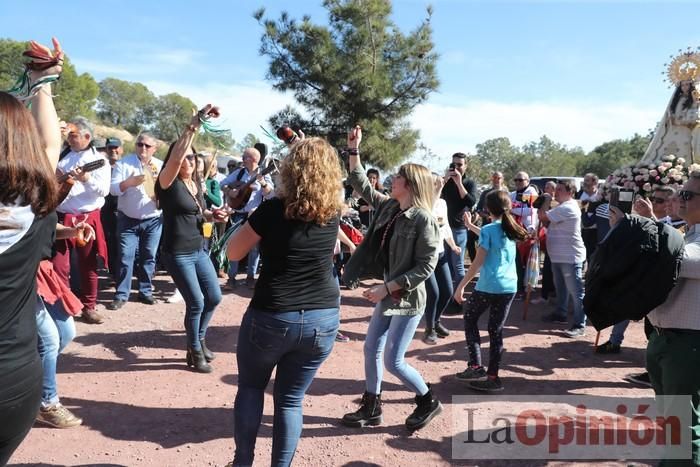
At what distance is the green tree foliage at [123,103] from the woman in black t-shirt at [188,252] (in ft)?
208

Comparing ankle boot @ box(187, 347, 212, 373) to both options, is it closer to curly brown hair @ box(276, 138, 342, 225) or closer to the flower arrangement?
curly brown hair @ box(276, 138, 342, 225)

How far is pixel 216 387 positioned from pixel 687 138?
354 inches

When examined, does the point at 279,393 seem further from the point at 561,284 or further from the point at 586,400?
the point at 561,284

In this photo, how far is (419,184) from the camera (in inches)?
146

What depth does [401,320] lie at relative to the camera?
366 centimetres

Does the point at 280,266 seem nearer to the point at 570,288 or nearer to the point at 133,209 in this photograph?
the point at 133,209

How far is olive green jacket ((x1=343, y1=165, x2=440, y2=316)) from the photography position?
141 inches

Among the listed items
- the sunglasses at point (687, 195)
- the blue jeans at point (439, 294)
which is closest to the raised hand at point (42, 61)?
the sunglasses at point (687, 195)

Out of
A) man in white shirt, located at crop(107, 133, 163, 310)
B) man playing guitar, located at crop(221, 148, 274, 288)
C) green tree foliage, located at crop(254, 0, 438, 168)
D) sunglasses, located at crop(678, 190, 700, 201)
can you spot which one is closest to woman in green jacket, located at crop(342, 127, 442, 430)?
sunglasses, located at crop(678, 190, 700, 201)

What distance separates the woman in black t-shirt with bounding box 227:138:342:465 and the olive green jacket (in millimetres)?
877

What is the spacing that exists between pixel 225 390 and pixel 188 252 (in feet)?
3.95

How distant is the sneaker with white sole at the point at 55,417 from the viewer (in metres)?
3.59

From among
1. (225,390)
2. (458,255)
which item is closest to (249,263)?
(458,255)

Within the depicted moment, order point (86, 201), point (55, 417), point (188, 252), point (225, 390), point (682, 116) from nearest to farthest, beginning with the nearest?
point (55, 417) < point (225, 390) < point (188, 252) < point (86, 201) < point (682, 116)
